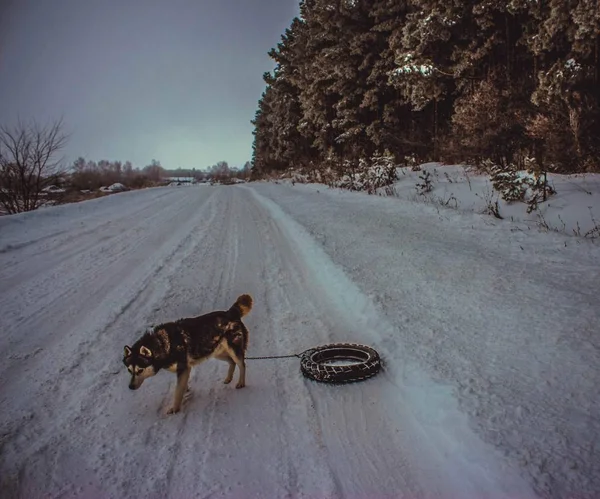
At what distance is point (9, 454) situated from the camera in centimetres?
260

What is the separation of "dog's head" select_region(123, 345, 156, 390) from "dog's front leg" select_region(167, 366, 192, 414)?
28 centimetres

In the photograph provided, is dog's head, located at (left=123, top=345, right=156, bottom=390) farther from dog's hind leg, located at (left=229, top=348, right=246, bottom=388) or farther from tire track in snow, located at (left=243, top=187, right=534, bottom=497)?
tire track in snow, located at (left=243, top=187, right=534, bottom=497)

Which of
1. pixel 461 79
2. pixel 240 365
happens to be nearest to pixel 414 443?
pixel 240 365

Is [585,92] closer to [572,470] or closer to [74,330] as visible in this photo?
[572,470]

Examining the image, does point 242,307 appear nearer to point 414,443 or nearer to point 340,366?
point 340,366

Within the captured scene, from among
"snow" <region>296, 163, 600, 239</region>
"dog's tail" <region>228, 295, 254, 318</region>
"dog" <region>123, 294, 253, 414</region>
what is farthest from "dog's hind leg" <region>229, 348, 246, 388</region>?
"snow" <region>296, 163, 600, 239</region>

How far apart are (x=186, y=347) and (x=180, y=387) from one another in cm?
33

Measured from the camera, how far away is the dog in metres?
2.89

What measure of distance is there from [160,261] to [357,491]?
20.2ft

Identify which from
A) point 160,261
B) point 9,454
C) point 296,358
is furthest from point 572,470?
point 160,261

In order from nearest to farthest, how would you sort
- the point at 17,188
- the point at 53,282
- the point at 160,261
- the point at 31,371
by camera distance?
1. the point at 31,371
2. the point at 53,282
3. the point at 160,261
4. the point at 17,188

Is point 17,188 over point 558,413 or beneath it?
over

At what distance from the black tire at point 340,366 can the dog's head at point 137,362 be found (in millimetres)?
1402

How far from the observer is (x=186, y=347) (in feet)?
10.0
